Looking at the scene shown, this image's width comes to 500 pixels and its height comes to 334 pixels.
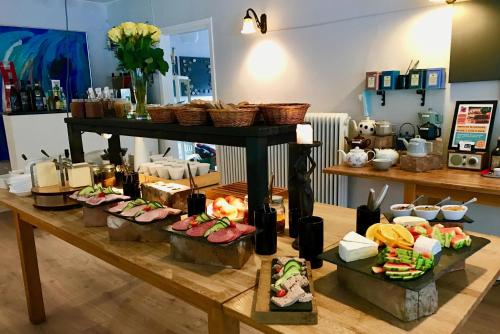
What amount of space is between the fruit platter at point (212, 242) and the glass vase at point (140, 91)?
836 millimetres

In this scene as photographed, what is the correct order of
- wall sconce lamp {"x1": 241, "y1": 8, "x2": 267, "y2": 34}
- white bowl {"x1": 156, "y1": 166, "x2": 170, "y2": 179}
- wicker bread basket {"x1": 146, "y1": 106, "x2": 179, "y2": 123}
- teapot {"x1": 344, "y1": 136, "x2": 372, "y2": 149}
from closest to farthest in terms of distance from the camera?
1. wicker bread basket {"x1": 146, "y1": 106, "x2": 179, "y2": 123}
2. white bowl {"x1": 156, "y1": 166, "x2": 170, "y2": 179}
3. teapot {"x1": 344, "y1": 136, "x2": 372, "y2": 149}
4. wall sconce lamp {"x1": 241, "y1": 8, "x2": 267, "y2": 34}

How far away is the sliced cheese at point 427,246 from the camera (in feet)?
3.37

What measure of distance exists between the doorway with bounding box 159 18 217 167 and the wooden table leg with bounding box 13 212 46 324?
314 cm

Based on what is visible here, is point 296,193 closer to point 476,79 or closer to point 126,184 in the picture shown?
point 126,184

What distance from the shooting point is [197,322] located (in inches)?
92.9

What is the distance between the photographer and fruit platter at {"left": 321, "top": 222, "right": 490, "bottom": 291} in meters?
0.94

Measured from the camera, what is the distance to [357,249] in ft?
3.46

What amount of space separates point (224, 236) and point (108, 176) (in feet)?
4.39

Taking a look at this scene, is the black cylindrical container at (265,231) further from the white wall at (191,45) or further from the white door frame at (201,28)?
the white wall at (191,45)

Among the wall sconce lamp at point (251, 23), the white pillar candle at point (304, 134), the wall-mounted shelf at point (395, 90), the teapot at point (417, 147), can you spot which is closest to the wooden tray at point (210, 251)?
the white pillar candle at point (304, 134)

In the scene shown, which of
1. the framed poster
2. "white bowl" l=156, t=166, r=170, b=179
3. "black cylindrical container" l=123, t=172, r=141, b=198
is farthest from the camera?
the framed poster

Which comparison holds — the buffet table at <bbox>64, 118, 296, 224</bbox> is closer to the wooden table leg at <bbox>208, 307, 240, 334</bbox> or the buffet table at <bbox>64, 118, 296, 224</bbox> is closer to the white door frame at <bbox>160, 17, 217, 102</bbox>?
the wooden table leg at <bbox>208, 307, 240, 334</bbox>

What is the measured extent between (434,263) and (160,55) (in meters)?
1.55

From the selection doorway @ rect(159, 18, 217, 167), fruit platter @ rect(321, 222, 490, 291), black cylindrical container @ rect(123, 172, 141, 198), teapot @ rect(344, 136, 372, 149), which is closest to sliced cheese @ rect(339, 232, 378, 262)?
fruit platter @ rect(321, 222, 490, 291)
